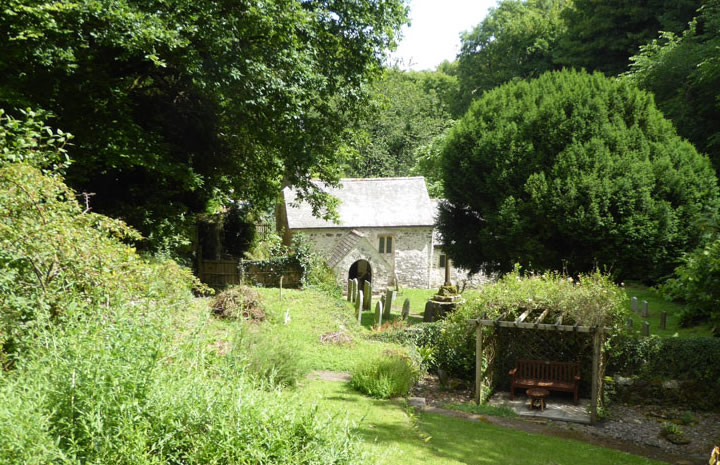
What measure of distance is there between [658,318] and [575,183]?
6176 mm

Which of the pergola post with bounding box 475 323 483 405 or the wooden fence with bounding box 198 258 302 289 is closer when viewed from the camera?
the pergola post with bounding box 475 323 483 405

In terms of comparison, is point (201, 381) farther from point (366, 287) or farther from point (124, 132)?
point (366, 287)

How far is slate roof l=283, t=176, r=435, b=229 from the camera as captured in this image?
31406 millimetres

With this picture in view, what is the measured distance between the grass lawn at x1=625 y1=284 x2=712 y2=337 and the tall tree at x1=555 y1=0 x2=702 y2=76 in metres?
15.0

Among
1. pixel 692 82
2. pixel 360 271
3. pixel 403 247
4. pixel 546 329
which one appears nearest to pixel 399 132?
pixel 403 247

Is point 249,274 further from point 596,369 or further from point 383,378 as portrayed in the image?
point 596,369

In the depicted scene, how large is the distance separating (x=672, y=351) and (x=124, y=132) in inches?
584

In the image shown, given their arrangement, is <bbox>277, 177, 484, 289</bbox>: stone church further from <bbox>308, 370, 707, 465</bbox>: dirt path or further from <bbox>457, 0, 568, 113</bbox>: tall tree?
<bbox>308, 370, 707, 465</bbox>: dirt path

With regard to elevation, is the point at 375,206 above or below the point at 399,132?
below

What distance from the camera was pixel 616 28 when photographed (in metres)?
33.7

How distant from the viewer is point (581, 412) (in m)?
13.1

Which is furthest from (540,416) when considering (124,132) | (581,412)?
(124,132)

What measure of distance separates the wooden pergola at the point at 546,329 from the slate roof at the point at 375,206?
18.2 m

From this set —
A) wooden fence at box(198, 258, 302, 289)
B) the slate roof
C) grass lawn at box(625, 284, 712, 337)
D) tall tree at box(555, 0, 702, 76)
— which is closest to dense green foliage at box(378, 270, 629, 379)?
grass lawn at box(625, 284, 712, 337)
